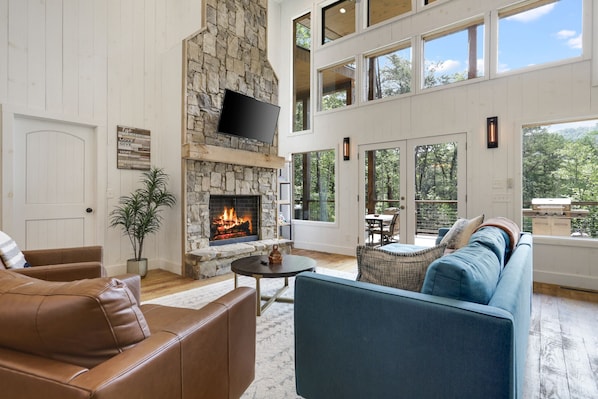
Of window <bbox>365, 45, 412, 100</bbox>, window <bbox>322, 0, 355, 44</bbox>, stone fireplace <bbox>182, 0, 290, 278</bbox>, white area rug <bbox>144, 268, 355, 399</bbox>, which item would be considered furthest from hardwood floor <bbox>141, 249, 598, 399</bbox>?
window <bbox>322, 0, 355, 44</bbox>

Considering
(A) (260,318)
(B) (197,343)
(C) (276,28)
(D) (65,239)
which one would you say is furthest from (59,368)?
(C) (276,28)

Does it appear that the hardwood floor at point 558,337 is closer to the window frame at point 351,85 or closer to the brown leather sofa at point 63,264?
the brown leather sofa at point 63,264

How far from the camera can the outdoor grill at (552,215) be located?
3984mm

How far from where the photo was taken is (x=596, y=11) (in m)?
3.72

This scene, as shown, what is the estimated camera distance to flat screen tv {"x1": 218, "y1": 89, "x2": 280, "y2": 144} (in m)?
4.77

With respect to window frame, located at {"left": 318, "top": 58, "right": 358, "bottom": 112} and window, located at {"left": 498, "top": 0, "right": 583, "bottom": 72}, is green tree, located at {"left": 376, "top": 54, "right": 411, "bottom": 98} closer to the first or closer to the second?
window frame, located at {"left": 318, "top": 58, "right": 358, "bottom": 112}

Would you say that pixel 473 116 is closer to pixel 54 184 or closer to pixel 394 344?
pixel 394 344

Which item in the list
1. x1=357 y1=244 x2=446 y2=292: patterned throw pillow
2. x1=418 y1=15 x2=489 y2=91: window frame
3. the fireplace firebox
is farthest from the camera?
the fireplace firebox

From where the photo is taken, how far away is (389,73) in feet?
18.0

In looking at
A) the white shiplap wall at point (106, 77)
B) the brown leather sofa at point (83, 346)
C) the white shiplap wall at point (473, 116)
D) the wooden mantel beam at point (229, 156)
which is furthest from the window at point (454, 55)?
the brown leather sofa at point (83, 346)

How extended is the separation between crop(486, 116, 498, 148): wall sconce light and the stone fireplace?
318cm

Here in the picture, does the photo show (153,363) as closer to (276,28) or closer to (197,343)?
(197,343)

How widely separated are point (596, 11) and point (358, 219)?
4.04m

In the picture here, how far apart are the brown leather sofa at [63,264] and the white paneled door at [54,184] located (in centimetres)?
152
